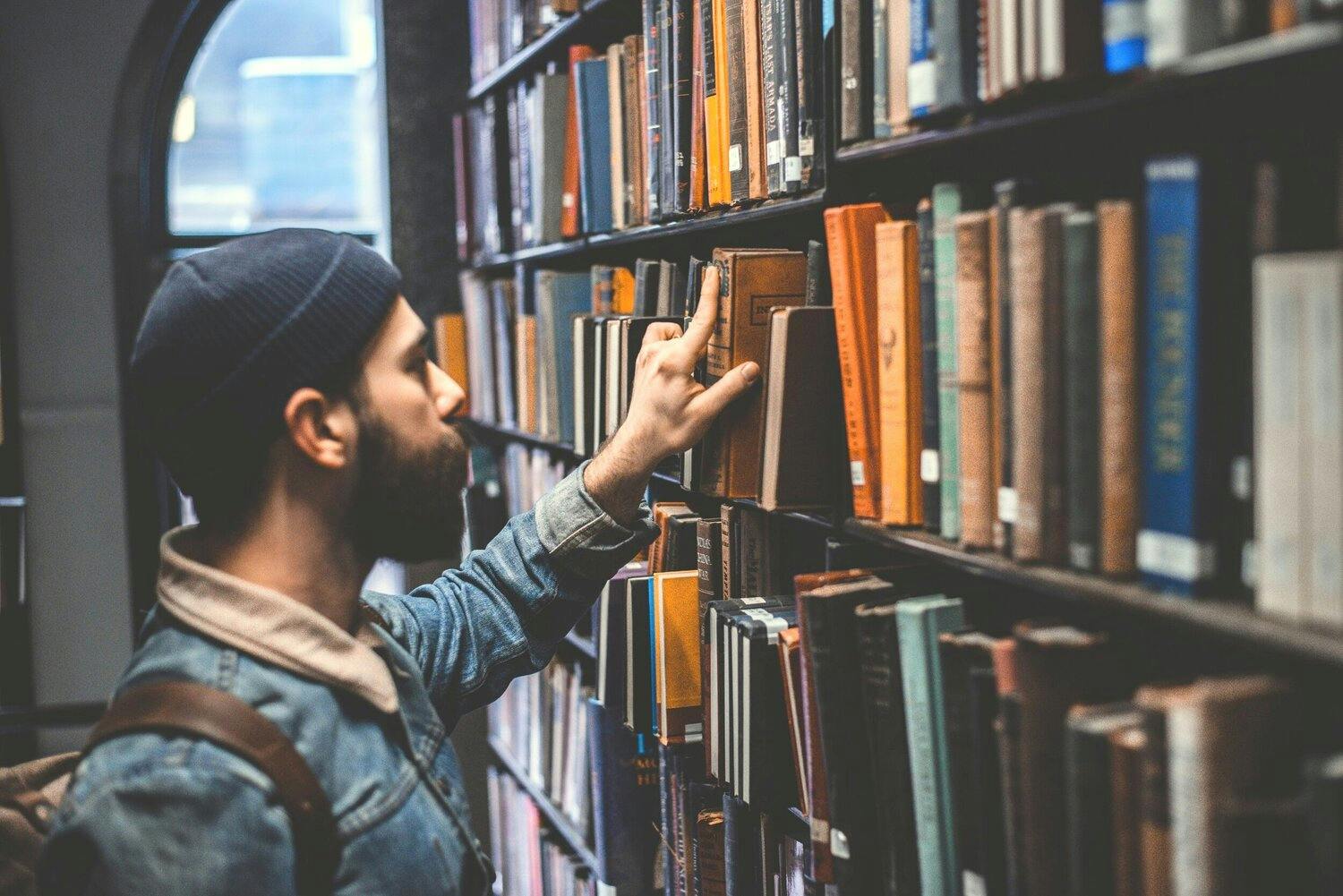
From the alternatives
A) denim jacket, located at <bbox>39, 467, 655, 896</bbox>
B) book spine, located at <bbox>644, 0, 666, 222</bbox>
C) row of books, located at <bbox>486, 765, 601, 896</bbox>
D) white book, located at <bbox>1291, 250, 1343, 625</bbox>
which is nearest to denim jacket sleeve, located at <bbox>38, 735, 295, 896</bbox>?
denim jacket, located at <bbox>39, 467, 655, 896</bbox>

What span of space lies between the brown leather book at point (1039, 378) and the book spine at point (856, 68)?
360mm

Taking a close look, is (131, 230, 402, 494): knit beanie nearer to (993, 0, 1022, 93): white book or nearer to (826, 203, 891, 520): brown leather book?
(826, 203, 891, 520): brown leather book

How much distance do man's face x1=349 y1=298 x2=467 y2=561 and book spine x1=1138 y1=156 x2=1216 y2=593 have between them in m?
0.79

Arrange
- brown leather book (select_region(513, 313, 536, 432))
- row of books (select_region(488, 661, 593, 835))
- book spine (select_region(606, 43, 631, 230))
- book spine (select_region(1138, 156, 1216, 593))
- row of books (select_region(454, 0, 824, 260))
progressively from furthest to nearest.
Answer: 1. brown leather book (select_region(513, 313, 536, 432))
2. row of books (select_region(488, 661, 593, 835))
3. book spine (select_region(606, 43, 631, 230))
4. row of books (select_region(454, 0, 824, 260))
5. book spine (select_region(1138, 156, 1216, 593))

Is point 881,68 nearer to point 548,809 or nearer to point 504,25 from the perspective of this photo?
point 504,25


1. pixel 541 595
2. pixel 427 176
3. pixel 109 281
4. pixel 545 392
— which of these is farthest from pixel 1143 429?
pixel 109 281

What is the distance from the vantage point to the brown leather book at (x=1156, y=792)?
89 cm

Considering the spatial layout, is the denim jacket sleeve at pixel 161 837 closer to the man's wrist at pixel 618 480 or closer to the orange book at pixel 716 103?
the man's wrist at pixel 618 480

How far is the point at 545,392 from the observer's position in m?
2.61

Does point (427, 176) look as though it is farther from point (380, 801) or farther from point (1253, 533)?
point (1253, 533)

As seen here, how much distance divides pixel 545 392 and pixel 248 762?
1.55m

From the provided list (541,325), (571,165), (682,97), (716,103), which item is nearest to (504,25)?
(571,165)

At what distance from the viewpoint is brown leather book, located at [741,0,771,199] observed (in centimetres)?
156

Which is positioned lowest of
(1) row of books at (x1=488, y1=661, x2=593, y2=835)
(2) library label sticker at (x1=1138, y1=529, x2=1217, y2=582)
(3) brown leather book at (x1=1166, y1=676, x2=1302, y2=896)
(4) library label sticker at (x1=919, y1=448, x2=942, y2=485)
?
(1) row of books at (x1=488, y1=661, x2=593, y2=835)
